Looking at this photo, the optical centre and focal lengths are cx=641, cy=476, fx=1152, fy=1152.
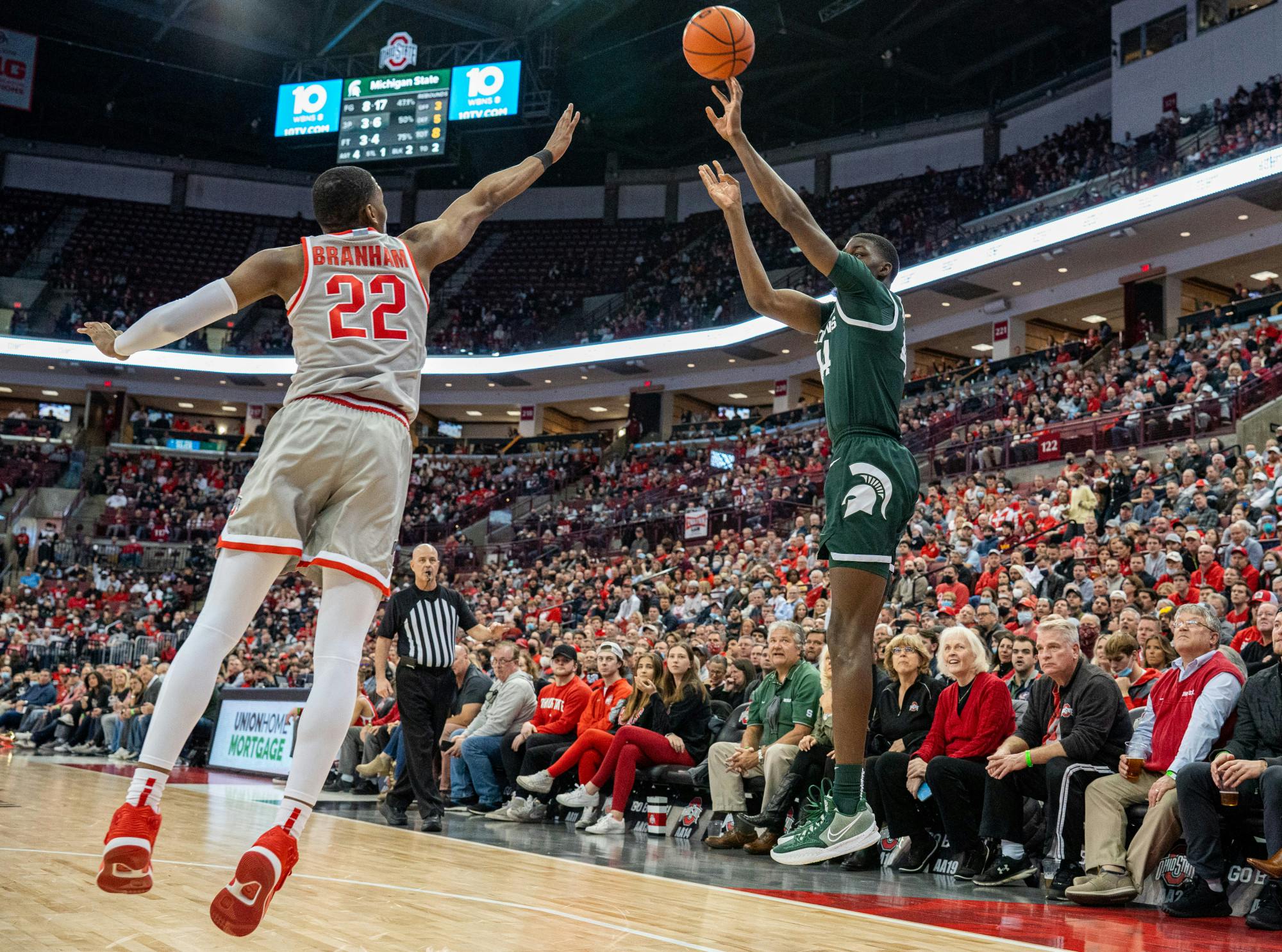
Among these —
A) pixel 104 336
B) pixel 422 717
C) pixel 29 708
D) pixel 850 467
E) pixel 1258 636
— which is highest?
pixel 104 336

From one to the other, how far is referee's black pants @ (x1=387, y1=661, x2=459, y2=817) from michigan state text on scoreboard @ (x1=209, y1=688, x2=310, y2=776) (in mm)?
4494

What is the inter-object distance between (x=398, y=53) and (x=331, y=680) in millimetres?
30036

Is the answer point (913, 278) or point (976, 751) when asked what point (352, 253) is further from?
point (913, 278)

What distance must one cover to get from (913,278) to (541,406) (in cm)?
1464

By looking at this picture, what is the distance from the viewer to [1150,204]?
2181 centimetres

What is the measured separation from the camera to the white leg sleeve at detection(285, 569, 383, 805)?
9.90 ft

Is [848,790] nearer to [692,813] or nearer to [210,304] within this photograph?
[210,304]

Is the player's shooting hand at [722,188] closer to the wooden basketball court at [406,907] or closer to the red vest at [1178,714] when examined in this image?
the wooden basketball court at [406,907]

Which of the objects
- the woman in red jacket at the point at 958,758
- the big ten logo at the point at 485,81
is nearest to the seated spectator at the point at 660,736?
the woman in red jacket at the point at 958,758

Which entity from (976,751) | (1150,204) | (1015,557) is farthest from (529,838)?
(1150,204)

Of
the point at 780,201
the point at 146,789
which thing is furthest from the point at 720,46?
the point at 146,789

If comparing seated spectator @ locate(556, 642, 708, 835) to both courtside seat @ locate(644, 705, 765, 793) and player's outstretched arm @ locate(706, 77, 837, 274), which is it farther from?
player's outstretched arm @ locate(706, 77, 837, 274)

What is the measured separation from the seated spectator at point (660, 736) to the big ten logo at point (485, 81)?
22754mm

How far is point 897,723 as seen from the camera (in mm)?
7199
